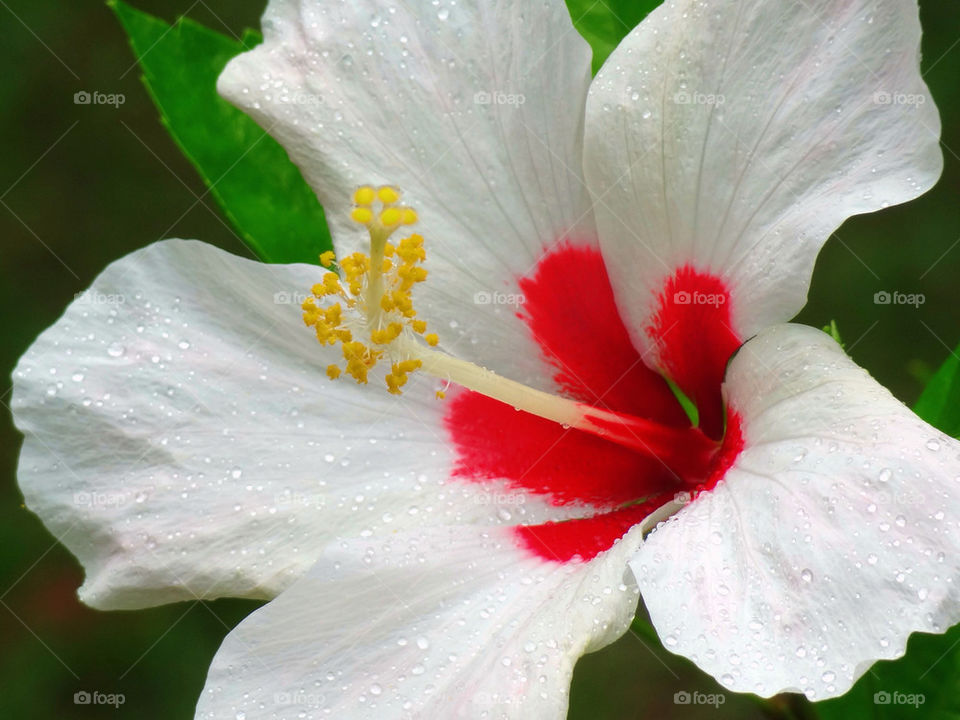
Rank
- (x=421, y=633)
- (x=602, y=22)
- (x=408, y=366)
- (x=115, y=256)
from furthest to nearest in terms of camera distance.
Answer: (x=115, y=256)
(x=602, y=22)
(x=408, y=366)
(x=421, y=633)

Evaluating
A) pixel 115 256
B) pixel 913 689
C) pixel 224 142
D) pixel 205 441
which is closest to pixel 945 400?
pixel 913 689

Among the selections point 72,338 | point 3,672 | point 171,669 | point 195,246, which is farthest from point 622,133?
point 3,672

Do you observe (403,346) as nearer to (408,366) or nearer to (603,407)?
(408,366)

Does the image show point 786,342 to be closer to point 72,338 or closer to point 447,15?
point 447,15

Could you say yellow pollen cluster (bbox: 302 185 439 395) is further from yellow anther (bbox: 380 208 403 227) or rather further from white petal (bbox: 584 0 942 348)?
white petal (bbox: 584 0 942 348)

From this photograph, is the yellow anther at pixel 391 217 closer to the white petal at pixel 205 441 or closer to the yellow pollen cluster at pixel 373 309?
the yellow pollen cluster at pixel 373 309

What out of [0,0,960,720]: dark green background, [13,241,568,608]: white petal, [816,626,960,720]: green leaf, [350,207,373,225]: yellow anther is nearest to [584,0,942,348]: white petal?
[350,207,373,225]: yellow anther

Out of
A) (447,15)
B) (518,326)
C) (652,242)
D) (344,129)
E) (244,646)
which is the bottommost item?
(244,646)
